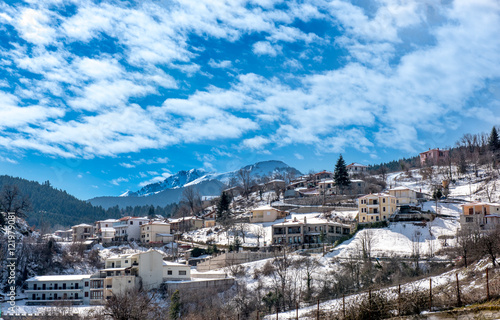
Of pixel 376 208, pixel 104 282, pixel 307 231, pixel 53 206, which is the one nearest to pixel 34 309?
pixel 104 282

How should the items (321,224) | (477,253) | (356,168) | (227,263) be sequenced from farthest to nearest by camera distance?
(356,168), (321,224), (227,263), (477,253)

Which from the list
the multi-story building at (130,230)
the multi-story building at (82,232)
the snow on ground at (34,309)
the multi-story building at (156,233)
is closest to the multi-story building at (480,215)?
the snow on ground at (34,309)

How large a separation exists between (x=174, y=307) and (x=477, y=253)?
79.7 ft

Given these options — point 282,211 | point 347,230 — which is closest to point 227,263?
point 347,230

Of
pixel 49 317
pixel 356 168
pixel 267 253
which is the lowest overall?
pixel 49 317

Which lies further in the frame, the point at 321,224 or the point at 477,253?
the point at 321,224

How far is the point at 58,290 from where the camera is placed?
53.8 m

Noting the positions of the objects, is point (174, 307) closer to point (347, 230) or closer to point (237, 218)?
point (347, 230)

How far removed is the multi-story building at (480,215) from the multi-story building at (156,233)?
1567 inches

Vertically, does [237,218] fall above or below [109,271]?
above

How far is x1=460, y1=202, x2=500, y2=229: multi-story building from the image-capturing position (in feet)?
182

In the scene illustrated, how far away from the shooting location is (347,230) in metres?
64.0

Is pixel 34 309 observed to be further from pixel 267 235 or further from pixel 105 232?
pixel 105 232

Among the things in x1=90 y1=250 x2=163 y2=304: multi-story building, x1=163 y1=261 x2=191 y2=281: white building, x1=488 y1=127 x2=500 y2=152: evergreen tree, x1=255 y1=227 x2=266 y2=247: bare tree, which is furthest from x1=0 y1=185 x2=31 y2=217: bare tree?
x1=488 y1=127 x2=500 y2=152: evergreen tree
